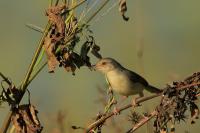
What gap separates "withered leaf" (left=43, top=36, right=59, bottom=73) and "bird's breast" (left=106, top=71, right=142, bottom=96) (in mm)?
2448

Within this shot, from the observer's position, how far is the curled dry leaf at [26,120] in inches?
152

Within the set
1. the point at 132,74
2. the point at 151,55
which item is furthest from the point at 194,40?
the point at 132,74

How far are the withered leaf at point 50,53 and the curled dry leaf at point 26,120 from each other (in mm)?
241

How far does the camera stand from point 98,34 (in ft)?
49.2

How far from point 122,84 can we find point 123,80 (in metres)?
0.17

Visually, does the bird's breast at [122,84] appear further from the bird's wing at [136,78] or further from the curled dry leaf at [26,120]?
the curled dry leaf at [26,120]

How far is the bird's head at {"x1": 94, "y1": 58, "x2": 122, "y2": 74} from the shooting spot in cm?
687

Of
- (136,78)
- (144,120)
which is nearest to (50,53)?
(144,120)

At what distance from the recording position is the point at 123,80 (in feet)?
22.3

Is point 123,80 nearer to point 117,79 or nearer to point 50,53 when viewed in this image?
point 117,79

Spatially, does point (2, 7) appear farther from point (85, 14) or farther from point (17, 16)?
point (85, 14)

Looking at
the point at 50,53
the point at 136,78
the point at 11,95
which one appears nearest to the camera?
the point at 11,95

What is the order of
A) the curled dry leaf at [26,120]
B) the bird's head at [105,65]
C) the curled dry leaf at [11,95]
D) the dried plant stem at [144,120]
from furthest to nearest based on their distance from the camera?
the bird's head at [105,65] → the curled dry leaf at [26,120] → the curled dry leaf at [11,95] → the dried plant stem at [144,120]

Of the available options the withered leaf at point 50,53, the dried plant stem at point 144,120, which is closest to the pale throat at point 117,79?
the withered leaf at point 50,53
